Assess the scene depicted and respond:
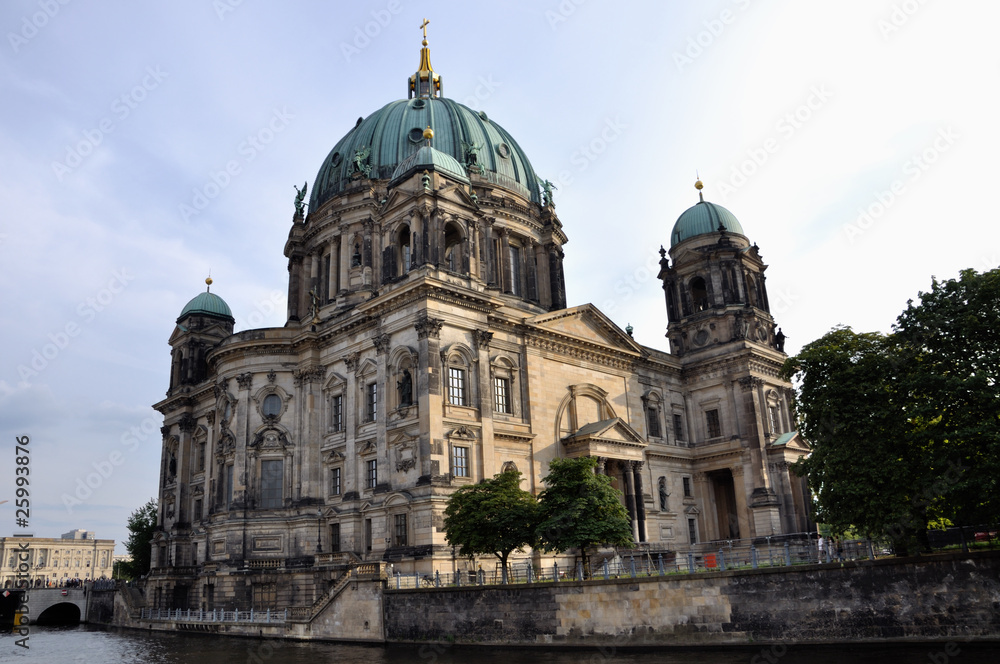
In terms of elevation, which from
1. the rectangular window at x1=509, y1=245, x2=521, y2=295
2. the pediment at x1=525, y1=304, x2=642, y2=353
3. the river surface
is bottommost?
the river surface

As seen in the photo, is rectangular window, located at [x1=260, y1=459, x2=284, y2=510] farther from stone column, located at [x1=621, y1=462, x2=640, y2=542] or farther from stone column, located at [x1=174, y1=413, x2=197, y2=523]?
stone column, located at [x1=621, y1=462, x2=640, y2=542]

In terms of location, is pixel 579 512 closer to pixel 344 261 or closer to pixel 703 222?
pixel 344 261

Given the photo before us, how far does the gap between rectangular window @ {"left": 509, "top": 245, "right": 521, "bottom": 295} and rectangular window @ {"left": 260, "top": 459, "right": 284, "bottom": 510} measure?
67.4 feet

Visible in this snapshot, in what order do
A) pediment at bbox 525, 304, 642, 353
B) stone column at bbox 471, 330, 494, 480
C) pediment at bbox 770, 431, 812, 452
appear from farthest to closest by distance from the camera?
pediment at bbox 770, 431, 812, 452
pediment at bbox 525, 304, 642, 353
stone column at bbox 471, 330, 494, 480

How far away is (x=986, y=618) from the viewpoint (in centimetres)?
2295

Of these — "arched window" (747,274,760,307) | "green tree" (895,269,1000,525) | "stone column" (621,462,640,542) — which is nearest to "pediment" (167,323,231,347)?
"stone column" (621,462,640,542)

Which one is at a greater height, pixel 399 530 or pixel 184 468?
pixel 184 468

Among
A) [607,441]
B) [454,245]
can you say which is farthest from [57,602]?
[607,441]

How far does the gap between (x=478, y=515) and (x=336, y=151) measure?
37.6 m

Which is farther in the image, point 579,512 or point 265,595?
point 265,595

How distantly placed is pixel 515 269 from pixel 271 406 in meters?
20.2

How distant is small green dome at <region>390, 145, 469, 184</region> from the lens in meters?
45.1

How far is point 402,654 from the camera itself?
29.1 m

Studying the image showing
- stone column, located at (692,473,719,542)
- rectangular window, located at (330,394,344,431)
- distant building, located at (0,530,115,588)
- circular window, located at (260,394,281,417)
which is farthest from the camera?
distant building, located at (0,530,115,588)
